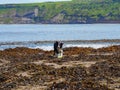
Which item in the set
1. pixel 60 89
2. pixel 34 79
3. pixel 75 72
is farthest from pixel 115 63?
pixel 60 89

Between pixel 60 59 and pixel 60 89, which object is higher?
pixel 60 89

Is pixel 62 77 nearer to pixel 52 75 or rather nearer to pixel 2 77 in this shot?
pixel 52 75

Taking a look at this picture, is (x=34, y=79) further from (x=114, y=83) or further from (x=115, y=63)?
(x=115, y=63)

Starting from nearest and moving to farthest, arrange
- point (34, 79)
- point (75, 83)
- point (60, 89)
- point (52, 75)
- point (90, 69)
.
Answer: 1. point (60, 89)
2. point (75, 83)
3. point (34, 79)
4. point (52, 75)
5. point (90, 69)

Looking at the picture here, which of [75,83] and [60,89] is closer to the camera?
[60,89]

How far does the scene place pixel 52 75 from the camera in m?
24.1

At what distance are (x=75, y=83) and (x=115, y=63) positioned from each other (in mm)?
9190

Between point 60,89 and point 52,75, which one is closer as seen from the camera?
point 60,89

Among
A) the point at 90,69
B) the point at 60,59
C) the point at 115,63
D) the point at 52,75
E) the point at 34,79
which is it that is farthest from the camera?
the point at 60,59

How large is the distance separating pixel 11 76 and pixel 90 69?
515 cm

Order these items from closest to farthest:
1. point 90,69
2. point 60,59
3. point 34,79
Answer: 1. point 34,79
2. point 90,69
3. point 60,59

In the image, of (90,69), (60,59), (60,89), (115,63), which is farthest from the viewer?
(60,59)

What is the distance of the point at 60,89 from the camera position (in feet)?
62.6

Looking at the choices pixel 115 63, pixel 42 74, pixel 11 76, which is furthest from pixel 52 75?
pixel 115 63
